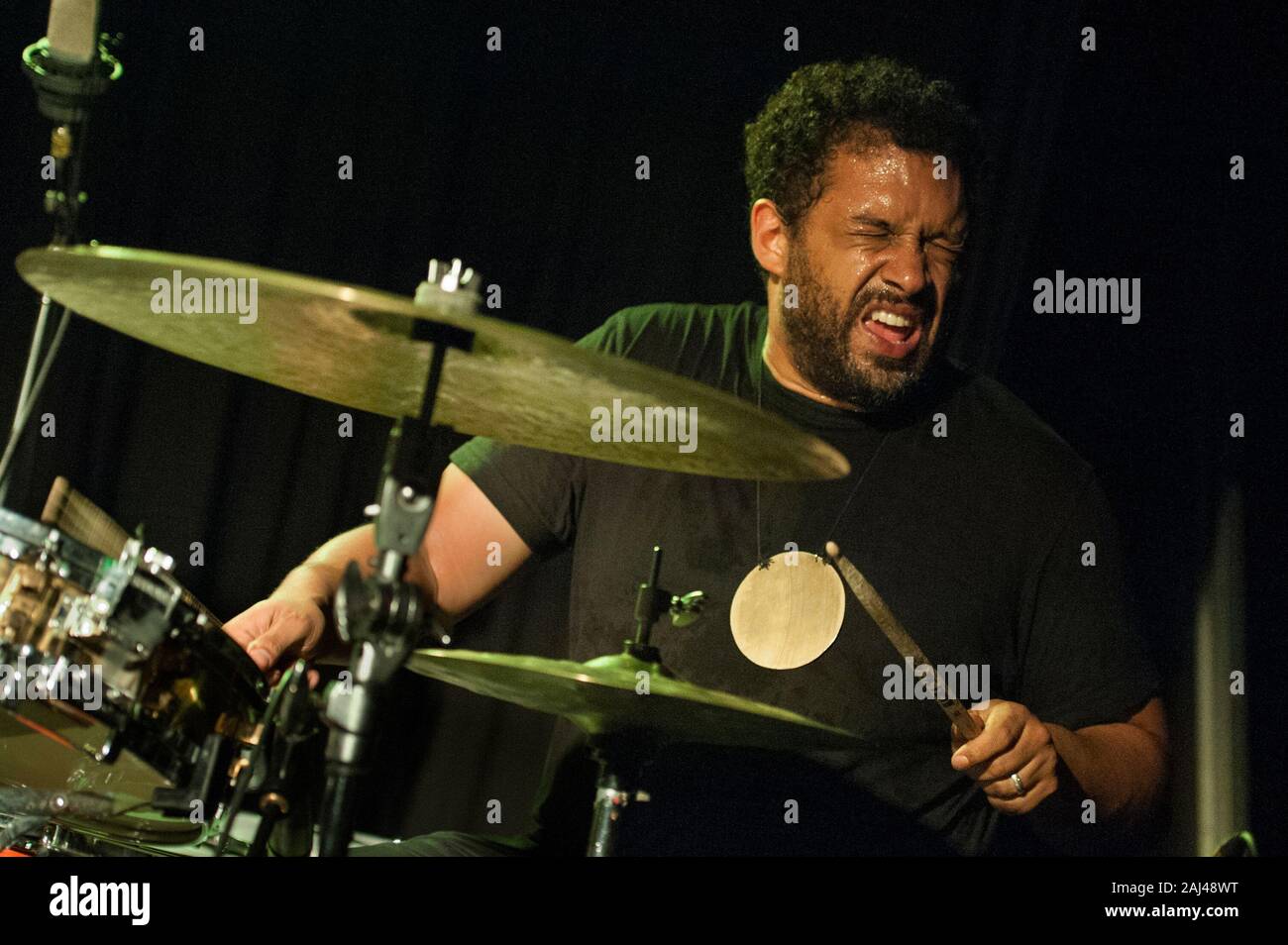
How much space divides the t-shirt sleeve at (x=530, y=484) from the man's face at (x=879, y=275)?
0.38 metres

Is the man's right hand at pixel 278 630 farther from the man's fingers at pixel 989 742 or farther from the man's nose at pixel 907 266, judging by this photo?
the man's nose at pixel 907 266

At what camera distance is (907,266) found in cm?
214

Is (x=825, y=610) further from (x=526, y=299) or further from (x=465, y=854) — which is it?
(x=526, y=299)

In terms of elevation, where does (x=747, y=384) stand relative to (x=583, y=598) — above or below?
above

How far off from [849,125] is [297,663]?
56.1 inches

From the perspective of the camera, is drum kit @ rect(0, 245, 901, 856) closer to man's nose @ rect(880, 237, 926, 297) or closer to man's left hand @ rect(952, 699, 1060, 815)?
man's left hand @ rect(952, 699, 1060, 815)

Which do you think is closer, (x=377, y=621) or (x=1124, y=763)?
(x=377, y=621)

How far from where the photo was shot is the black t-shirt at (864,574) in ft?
6.70

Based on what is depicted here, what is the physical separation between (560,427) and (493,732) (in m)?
1.08

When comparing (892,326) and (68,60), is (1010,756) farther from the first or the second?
(68,60)

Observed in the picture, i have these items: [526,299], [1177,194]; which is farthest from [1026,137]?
[526,299]

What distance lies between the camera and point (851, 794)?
2033 millimetres

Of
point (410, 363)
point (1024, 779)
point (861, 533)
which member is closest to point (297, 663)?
point (410, 363)
